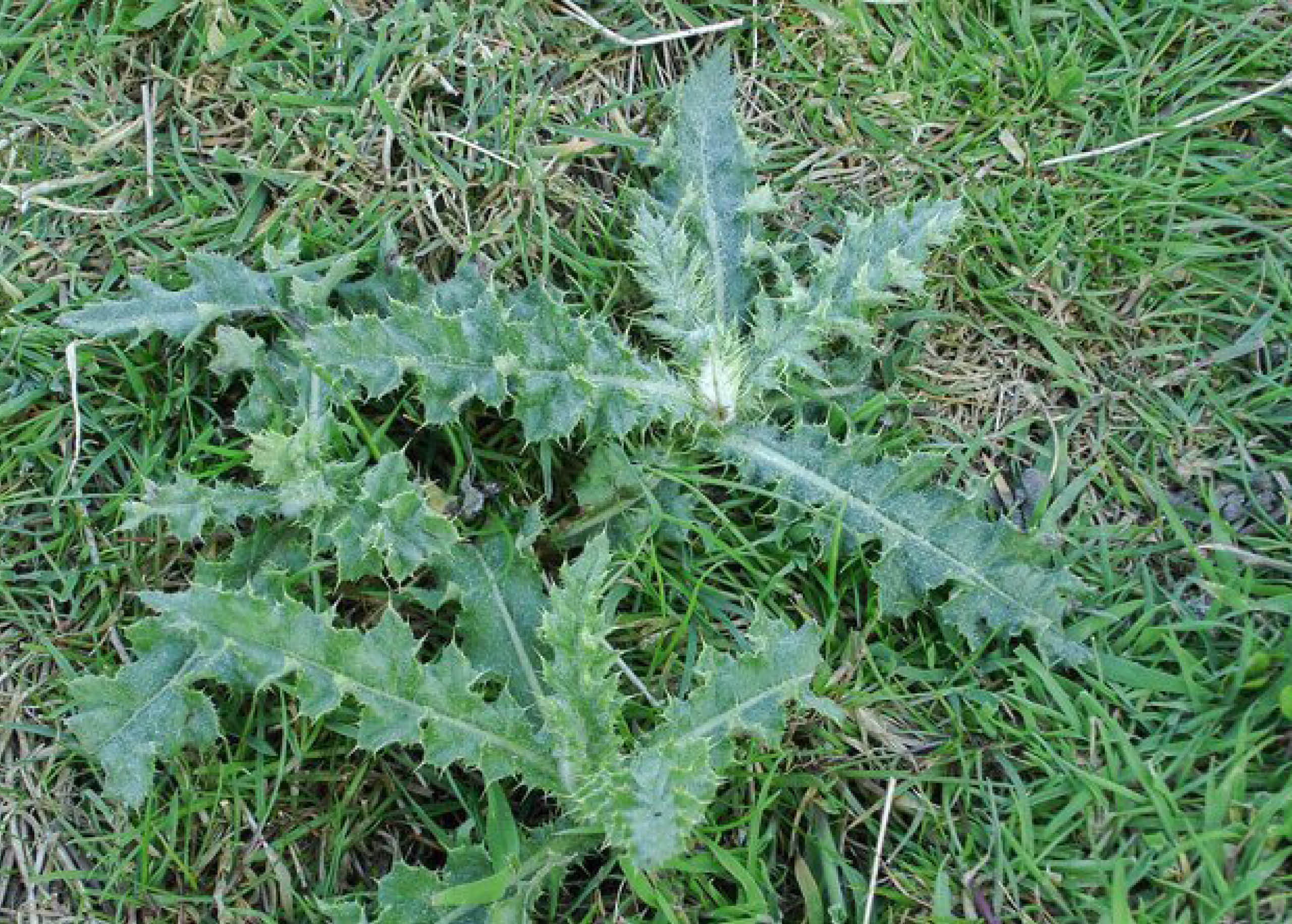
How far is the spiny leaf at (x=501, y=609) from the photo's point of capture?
3.23 m

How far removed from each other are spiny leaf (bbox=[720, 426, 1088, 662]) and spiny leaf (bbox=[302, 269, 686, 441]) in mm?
329

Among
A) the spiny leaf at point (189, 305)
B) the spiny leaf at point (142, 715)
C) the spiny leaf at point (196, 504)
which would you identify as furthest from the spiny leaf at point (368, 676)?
the spiny leaf at point (189, 305)

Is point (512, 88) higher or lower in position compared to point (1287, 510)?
higher

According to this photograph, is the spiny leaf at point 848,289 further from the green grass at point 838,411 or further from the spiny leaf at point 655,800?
the spiny leaf at point 655,800

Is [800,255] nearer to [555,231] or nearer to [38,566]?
[555,231]

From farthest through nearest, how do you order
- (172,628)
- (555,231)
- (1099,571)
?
1. (555,231)
2. (1099,571)
3. (172,628)

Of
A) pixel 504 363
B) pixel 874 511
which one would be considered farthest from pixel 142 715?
pixel 874 511

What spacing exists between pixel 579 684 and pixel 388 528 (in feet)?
2.03

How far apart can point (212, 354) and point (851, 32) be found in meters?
2.08

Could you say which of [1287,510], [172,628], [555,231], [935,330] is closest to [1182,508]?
[1287,510]

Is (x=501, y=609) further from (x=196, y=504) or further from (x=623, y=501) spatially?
(x=196, y=504)

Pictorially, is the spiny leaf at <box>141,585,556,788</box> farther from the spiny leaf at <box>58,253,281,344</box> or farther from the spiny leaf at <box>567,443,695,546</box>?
the spiny leaf at <box>58,253,281,344</box>

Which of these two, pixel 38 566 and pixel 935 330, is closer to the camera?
pixel 38 566

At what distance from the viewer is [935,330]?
3.66 meters
